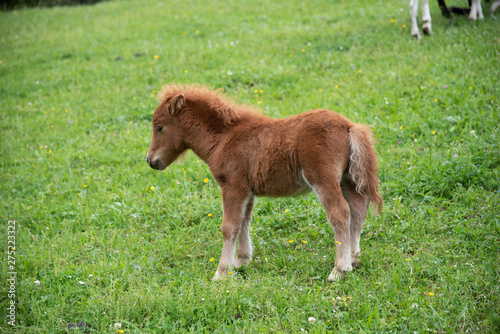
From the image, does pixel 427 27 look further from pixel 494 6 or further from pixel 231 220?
pixel 231 220

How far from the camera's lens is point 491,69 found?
706cm

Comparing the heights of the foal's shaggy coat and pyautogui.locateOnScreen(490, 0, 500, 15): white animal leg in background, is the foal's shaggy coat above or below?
below

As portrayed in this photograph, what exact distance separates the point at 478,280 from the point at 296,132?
6.62 ft

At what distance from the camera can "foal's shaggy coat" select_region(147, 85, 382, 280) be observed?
3869mm

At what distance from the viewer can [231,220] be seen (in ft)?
14.0

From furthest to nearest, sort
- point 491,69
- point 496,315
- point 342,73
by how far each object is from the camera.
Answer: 1. point 342,73
2. point 491,69
3. point 496,315

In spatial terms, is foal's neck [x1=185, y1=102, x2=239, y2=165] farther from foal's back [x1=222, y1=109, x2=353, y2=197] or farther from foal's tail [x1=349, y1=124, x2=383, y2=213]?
foal's tail [x1=349, y1=124, x2=383, y2=213]

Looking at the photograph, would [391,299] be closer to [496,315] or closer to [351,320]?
[351,320]

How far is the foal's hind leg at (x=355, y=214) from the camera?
4219mm

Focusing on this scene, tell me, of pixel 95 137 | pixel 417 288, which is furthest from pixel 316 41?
pixel 417 288

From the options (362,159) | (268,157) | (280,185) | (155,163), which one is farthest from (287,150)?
(155,163)

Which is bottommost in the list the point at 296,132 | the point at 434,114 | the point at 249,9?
the point at 434,114

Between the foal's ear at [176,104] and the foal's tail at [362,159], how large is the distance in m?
1.88

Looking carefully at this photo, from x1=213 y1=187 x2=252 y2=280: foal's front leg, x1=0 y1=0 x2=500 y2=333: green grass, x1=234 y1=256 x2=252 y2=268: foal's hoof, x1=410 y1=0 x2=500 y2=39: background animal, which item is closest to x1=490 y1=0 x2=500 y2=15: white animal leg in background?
x1=410 y1=0 x2=500 y2=39: background animal
